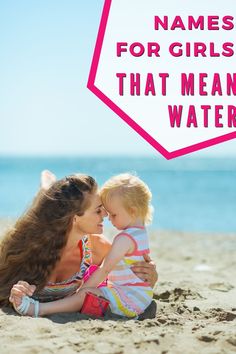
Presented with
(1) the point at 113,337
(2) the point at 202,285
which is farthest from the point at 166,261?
(1) the point at 113,337

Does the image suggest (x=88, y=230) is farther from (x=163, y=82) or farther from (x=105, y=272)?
(x=163, y=82)

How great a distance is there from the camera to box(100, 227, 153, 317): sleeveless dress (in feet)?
12.3

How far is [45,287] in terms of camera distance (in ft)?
13.0

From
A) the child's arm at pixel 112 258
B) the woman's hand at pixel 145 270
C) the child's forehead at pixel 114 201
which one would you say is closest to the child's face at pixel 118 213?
the child's forehead at pixel 114 201

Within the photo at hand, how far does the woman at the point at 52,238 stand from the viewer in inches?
152

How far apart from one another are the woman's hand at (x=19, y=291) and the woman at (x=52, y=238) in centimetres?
2

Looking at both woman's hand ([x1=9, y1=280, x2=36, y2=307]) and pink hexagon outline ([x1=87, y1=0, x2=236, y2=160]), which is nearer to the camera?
woman's hand ([x1=9, y1=280, x2=36, y2=307])

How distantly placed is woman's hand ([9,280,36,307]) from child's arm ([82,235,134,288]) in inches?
13.4

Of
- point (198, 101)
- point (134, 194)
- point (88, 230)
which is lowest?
point (88, 230)

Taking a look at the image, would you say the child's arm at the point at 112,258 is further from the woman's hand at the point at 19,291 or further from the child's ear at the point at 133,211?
the woman's hand at the point at 19,291

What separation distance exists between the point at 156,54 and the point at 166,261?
7.90ft

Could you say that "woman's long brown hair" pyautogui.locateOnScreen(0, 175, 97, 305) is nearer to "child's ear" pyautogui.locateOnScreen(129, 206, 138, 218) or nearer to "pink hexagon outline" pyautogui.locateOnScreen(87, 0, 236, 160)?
"child's ear" pyautogui.locateOnScreen(129, 206, 138, 218)

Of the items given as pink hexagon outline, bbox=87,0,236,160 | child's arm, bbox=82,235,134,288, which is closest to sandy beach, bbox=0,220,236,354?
child's arm, bbox=82,235,134,288

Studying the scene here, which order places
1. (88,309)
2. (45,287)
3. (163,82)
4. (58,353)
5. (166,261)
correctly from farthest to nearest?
1. (163,82)
2. (166,261)
3. (45,287)
4. (88,309)
5. (58,353)
